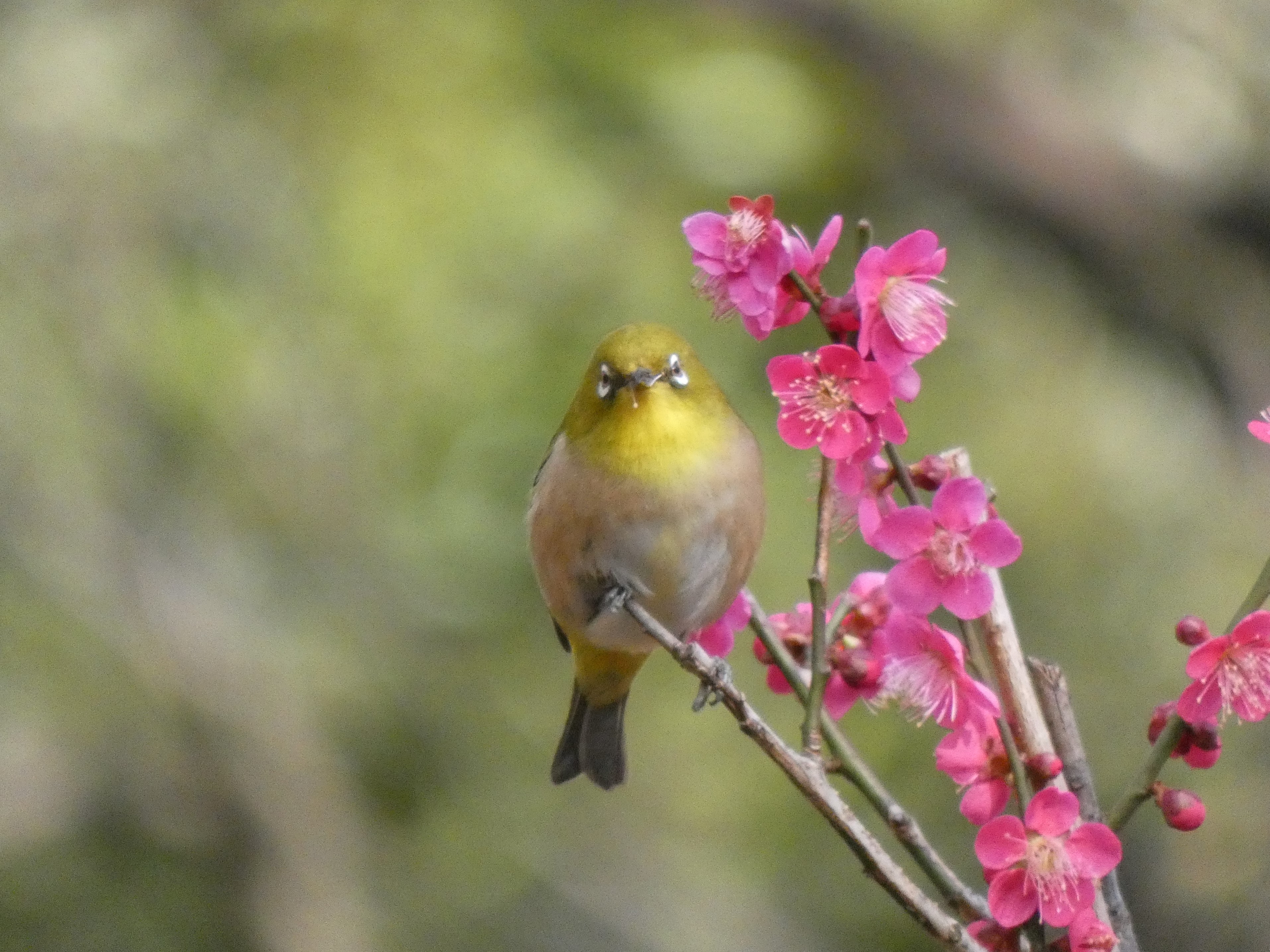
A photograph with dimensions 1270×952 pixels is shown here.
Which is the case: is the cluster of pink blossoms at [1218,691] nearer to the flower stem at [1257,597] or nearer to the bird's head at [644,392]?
the flower stem at [1257,597]

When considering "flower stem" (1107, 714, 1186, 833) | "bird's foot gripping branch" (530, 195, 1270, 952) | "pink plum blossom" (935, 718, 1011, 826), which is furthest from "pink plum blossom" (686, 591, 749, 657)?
"flower stem" (1107, 714, 1186, 833)

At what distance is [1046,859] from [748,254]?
0.86m

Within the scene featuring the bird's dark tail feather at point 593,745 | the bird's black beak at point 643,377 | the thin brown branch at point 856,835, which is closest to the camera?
the thin brown branch at point 856,835

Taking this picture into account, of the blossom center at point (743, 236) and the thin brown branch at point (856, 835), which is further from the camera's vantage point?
the blossom center at point (743, 236)

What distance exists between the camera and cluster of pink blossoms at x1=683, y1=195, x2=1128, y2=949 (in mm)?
1694

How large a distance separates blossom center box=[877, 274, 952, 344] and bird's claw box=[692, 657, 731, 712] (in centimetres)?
53

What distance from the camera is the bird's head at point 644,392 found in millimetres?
3129

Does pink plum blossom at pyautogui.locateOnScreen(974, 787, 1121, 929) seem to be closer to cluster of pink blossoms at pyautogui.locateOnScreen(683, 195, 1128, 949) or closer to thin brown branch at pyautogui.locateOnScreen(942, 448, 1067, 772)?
cluster of pink blossoms at pyautogui.locateOnScreen(683, 195, 1128, 949)

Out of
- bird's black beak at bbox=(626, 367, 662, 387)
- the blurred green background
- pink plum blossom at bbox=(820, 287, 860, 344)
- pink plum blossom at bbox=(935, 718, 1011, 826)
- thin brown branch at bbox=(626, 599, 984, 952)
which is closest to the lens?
thin brown branch at bbox=(626, 599, 984, 952)

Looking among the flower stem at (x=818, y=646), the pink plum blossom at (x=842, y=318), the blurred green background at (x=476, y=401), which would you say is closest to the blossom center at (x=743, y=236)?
the pink plum blossom at (x=842, y=318)

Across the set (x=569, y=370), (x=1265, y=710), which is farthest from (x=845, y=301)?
(x=569, y=370)

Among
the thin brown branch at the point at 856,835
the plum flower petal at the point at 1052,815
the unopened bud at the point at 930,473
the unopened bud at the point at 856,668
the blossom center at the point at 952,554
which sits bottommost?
the unopened bud at the point at 856,668

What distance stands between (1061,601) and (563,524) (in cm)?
321

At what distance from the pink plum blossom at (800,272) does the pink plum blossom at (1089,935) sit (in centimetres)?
84
